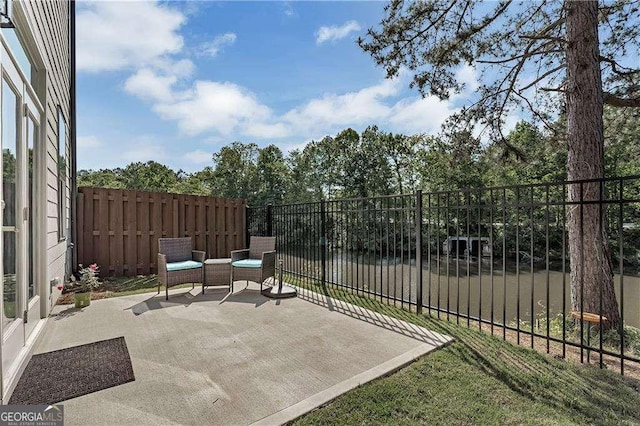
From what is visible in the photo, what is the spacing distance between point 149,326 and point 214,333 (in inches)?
29.7

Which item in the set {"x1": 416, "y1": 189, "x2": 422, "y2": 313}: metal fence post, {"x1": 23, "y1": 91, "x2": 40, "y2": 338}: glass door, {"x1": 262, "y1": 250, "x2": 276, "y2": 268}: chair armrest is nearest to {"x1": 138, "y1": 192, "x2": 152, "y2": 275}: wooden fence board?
{"x1": 262, "y1": 250, "x2": 276, "y2": 268}: chair armrest

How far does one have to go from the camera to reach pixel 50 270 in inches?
132

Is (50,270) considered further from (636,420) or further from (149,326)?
(636,420)

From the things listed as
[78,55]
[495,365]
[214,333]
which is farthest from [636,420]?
[78,55]

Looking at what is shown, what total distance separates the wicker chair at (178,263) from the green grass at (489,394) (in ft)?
10.6

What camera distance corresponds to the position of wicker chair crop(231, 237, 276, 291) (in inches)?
181

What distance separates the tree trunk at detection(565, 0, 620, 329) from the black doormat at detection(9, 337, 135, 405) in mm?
4765

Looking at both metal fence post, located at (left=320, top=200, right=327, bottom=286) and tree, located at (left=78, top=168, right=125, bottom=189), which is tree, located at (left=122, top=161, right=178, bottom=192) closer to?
tree, located at (left=78, top=168, right=125, bottom=189)

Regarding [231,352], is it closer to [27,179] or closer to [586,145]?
[27,179]

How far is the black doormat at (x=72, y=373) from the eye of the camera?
195 cm

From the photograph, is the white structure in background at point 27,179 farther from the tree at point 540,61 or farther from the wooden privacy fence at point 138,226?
the tree at point 540,61

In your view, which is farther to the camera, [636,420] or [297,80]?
[297,80]

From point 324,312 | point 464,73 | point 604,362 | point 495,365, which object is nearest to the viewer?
point 495,365

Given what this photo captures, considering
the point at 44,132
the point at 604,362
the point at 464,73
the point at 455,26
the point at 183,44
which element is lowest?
the point at 604,362
